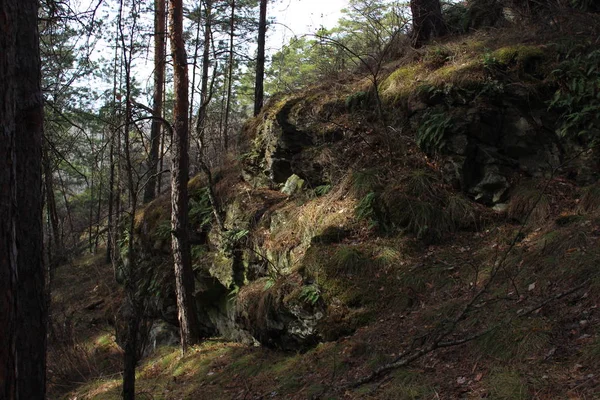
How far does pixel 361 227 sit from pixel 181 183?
3507mm

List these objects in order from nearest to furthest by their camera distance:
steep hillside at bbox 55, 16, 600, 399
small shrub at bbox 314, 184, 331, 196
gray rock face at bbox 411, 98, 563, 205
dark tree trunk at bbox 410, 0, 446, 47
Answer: steep hillside at bbox 55, 16, 600, 399
gray rock face at bbox 411, 98, 563, 205
small shrub at bbox 314, 184, 331, 196
dark tree trunk at bbox 410, 0, 446, 47

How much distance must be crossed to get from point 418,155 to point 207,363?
4842 millimetres

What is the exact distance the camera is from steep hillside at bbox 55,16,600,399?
157 inches

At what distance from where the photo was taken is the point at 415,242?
599cm

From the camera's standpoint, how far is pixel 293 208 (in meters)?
7.55

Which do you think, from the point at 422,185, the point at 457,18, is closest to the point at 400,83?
the point at 422,185

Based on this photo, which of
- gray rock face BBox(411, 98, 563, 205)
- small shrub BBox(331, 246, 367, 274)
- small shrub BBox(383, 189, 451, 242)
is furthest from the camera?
gray rock face BBox(411, 98, 563, 205)

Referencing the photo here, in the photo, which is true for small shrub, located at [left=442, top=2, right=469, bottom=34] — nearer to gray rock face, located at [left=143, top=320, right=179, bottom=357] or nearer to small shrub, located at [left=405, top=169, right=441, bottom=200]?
small shrub, located at [left=405, top=169, right=441, bottom=200]

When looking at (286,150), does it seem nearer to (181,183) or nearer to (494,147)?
(181,183)

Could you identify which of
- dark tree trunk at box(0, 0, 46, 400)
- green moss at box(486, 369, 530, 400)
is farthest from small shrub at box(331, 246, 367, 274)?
dark tree trunk at box(0, 0, 46, 400)

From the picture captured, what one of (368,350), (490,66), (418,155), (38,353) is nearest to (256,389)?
(368,350)

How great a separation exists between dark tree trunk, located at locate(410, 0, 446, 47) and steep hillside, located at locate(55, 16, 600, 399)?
0.63 metres

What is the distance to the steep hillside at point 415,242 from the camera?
398cm

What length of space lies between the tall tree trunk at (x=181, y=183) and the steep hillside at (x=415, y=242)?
449 mm
